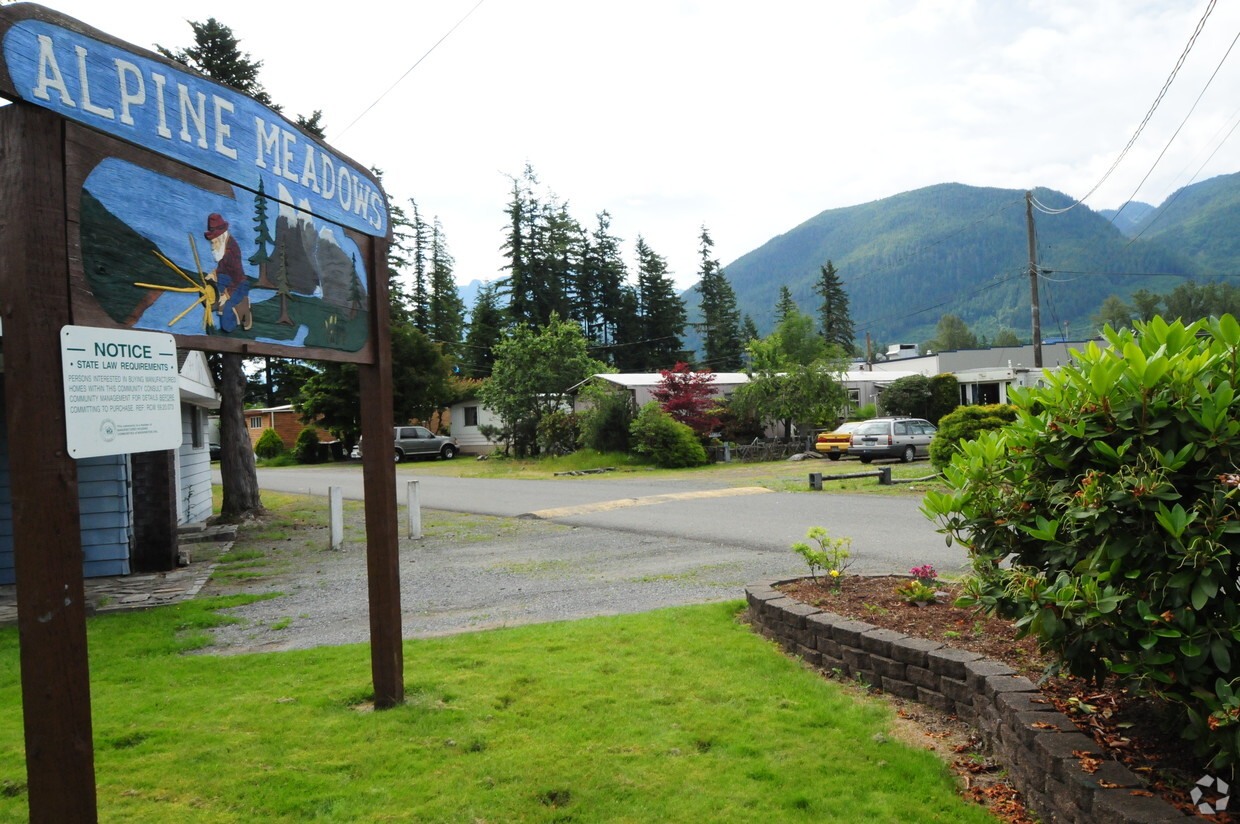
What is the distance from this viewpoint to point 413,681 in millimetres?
5391

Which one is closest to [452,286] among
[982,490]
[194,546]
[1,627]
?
[194,546]

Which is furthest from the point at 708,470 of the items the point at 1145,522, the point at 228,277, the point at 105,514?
the point at 1145,522

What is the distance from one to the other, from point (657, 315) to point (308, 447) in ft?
101

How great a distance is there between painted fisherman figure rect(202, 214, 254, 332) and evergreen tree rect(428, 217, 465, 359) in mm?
60131

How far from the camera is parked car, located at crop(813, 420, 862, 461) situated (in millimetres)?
28188

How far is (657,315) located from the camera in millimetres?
67250

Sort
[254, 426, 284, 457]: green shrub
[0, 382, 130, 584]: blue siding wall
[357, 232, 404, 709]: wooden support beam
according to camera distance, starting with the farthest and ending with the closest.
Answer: [254, 426, 284, 457]: green shrub, [0, 382, 130, 584]: blue siding wall, [357, 232, 404, 709]: wooden support beam

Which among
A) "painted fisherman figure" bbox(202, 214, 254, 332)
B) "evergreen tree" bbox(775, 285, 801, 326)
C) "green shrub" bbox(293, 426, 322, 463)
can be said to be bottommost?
"green shrub" bbox(293, 426, 322, 463)

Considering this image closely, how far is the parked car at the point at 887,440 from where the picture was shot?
27.3 metres

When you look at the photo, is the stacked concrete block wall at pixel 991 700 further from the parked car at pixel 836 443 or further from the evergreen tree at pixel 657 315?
the evergreen tree at pixel 657 315

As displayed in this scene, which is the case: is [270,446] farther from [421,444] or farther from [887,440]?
[887,440]

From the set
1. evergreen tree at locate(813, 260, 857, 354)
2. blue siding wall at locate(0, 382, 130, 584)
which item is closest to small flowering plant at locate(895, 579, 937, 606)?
blue siding wall at locate(0, 382, 130, 584)

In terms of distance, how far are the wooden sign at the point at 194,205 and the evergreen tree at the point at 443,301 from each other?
59410 mm

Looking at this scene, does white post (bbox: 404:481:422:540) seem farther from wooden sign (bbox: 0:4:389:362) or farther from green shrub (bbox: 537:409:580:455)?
green shrub (bbox: 537:409:580:455)
